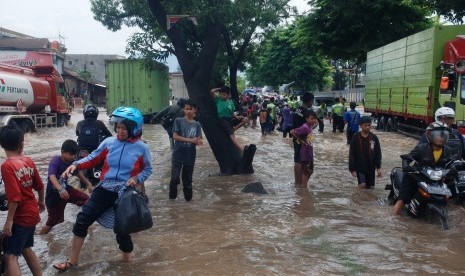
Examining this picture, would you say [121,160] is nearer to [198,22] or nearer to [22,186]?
[22,186]

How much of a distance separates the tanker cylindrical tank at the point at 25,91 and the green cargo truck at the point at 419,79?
15.1 metres

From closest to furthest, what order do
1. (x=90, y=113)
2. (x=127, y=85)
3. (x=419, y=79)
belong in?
(x=90, y=113) < (x=419, y=79) < (x=127, y=85)

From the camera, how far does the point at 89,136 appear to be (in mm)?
8578

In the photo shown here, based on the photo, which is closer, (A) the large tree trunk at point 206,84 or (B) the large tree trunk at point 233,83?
(A) the large tree trunk at point 206,84

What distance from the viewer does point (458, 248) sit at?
5734 millimetres

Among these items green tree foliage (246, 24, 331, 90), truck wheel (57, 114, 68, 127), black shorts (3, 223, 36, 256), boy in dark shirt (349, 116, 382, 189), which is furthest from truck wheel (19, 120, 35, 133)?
green tree foliage (246, 24, 331, 90)

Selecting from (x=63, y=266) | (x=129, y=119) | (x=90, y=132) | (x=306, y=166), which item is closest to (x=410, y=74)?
(x=306, y=166)

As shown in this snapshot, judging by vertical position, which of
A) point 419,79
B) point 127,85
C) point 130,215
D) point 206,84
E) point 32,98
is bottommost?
point 130,215

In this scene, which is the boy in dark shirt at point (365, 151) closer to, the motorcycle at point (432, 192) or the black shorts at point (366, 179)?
the black shorts at point (366, 179)

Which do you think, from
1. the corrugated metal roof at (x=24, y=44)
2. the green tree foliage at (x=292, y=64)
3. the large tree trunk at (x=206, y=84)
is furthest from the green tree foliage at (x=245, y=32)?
the corrugated metal roof at (x=24, y=44)

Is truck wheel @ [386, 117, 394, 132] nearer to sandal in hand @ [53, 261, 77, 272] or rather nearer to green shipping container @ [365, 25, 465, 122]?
green shipping container @ [365, 25, 465, 122]

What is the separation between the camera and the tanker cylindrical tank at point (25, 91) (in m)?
19.8

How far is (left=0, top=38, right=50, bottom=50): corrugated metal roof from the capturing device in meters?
48.6

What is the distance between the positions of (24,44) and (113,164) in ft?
162
